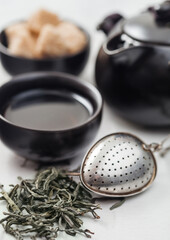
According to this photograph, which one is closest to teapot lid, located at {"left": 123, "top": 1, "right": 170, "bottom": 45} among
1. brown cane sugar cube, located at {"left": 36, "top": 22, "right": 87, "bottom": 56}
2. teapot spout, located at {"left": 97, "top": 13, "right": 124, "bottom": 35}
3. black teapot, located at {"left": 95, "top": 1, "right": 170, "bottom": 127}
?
black teapot, located at {"left": 95, "top": 1, "right": 170, "bottom": 127}

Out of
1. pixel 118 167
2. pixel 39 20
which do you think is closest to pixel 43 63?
pixel 39 20

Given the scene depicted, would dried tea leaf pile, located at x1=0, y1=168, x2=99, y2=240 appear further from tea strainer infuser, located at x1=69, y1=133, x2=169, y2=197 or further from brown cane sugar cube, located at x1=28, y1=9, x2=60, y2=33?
brown cane sugar cube, located at x1=28, y1=9, x2=60, y2=33

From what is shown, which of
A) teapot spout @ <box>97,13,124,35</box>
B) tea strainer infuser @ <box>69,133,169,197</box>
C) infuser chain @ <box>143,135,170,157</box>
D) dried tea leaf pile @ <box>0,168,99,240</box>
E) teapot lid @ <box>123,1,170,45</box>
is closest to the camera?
dried tea leaf pile @ <box>0,168,99,240</box>

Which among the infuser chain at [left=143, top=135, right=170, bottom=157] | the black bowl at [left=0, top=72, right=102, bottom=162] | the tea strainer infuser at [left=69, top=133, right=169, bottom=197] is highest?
the black bowl at [left=0, top=72, right=102, bottom=162]

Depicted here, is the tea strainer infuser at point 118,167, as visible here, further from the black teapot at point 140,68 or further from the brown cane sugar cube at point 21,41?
the brown cane sugar cube at point 21,41

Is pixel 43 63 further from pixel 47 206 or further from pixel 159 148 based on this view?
pixel 47 206

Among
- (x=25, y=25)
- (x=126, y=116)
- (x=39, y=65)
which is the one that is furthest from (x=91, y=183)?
(x=25, y=25)
